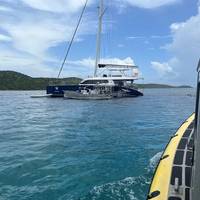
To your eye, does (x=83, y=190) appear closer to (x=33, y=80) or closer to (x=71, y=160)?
(x=71, y=160)

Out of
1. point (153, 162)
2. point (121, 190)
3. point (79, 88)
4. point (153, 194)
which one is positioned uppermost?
point (79, 88)

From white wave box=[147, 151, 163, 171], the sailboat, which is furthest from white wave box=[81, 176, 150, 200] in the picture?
the sailboat

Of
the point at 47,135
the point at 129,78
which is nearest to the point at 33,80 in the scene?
the point at 129,78

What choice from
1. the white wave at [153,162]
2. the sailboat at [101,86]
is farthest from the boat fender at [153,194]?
the sailboat at [101,86]

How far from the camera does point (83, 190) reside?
912cm

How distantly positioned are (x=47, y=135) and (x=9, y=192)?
963 centimetres

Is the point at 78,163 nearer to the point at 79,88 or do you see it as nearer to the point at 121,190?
the point at 121,190

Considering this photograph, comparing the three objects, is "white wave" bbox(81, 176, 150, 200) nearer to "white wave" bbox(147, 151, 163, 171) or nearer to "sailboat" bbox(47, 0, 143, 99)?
"white wave" bbox(147, 151, 163, 171)

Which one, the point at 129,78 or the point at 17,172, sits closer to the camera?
the point at 17,172

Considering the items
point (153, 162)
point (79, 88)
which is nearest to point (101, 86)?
point (79, 88)

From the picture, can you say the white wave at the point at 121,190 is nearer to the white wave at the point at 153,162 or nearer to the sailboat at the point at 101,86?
the white wave at the point at 153,162

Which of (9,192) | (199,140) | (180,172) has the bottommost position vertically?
(9,192)

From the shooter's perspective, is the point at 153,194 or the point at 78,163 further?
the point at 78,163

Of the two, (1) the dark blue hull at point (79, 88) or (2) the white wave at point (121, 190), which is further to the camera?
(1) the dark blue hull at point (79, 88)
